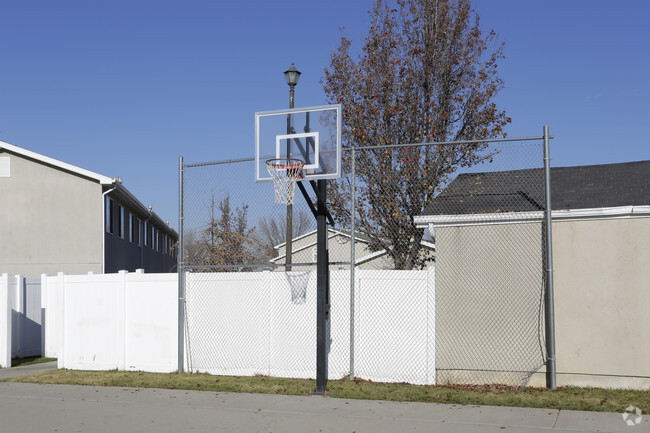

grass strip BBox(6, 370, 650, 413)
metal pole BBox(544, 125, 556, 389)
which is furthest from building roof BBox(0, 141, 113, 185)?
metal pole BBox(544, 125, 556, 389)

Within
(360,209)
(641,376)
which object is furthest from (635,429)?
(360,209)

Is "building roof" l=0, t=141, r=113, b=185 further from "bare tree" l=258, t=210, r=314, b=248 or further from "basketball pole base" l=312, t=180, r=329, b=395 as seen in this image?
"basketball pole base" l=312, t=180, r=329, b=395

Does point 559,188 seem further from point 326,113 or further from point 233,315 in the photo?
point 233,315

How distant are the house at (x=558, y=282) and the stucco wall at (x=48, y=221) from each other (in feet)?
45.4

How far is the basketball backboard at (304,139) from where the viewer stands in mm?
10008

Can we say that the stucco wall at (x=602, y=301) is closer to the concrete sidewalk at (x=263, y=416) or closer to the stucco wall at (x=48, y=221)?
the concrete sidewalk at (x=263, y=416)

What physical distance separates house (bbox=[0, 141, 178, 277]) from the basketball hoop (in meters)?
12.3

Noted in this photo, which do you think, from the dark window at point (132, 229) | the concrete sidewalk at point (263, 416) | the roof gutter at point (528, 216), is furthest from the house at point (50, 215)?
the roof gutter at point (528, 216)

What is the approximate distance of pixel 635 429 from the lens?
7.30m

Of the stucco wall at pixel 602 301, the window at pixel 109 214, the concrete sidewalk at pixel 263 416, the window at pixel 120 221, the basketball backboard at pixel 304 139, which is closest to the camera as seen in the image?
the concrete sidewalk at pixel 263 416

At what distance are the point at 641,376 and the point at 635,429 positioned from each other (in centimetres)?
241

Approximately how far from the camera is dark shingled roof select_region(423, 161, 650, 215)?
34.8ft

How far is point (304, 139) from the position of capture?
10188 millimetres

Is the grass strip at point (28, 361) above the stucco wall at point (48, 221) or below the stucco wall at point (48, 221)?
below
